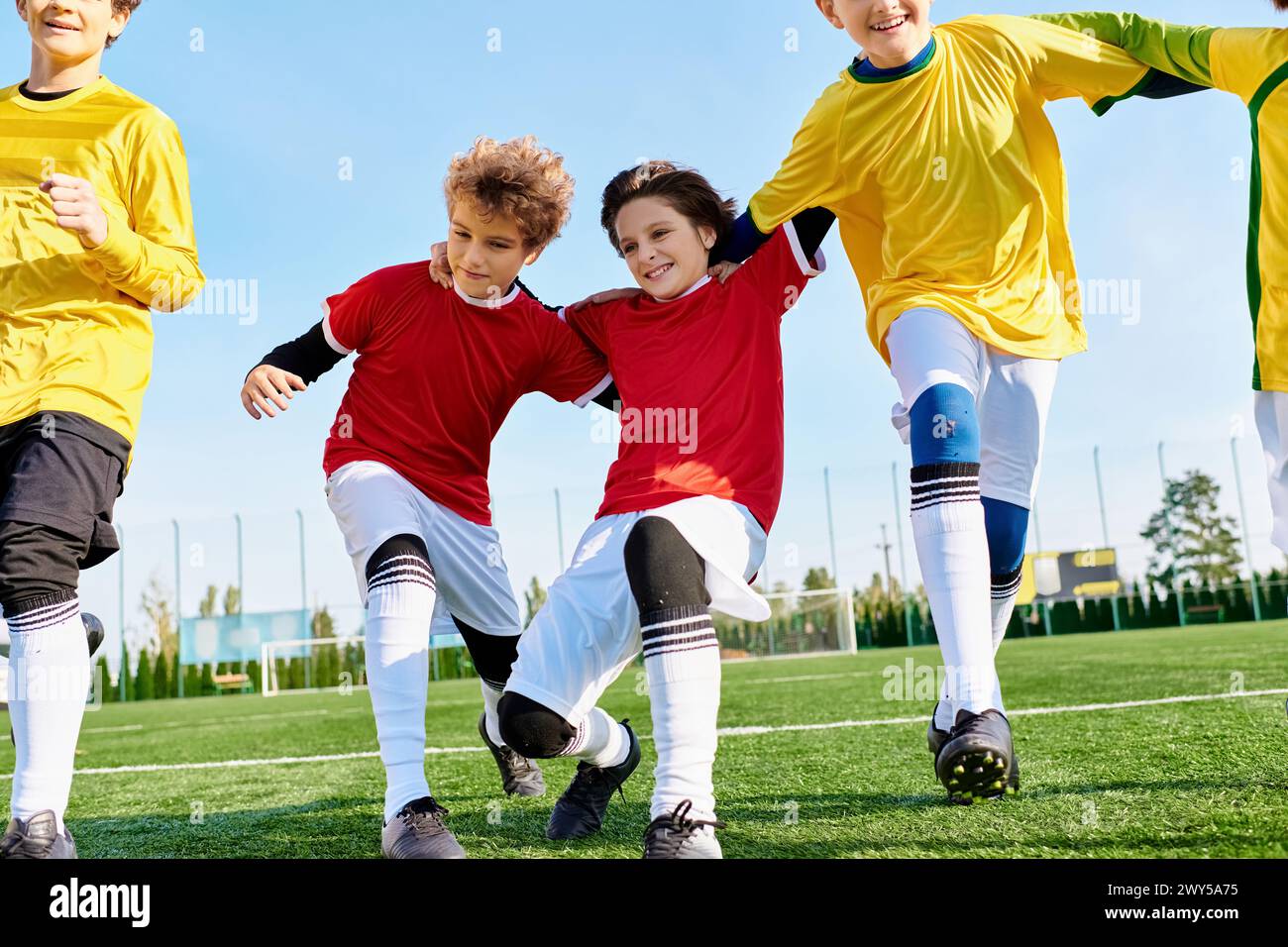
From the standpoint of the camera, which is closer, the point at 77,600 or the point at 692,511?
the point at 692,511

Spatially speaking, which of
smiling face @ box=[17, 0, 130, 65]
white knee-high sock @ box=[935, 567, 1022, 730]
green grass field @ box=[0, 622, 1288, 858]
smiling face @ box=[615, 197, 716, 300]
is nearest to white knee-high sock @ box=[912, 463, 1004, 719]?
green grass field @ box=[0, 622, 1288, 858]

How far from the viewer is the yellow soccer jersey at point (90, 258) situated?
95.4 inches

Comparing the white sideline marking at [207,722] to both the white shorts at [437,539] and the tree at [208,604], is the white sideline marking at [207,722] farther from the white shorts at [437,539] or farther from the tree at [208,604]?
the tree at [208,604]

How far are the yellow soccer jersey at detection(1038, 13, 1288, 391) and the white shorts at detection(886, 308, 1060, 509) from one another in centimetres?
44

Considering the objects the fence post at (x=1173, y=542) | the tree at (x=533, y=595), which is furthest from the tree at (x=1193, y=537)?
the tree at (x=533, y=595)

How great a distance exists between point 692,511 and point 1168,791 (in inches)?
46.0

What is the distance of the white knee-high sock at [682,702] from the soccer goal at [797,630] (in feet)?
56.7

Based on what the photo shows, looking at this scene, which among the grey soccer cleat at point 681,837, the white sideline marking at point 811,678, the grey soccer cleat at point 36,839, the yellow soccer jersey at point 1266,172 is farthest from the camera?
the white sideline marking at point 811,678

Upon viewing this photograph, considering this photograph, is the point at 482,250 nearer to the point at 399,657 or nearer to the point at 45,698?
the point at 399,657

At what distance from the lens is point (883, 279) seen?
2529 mm
